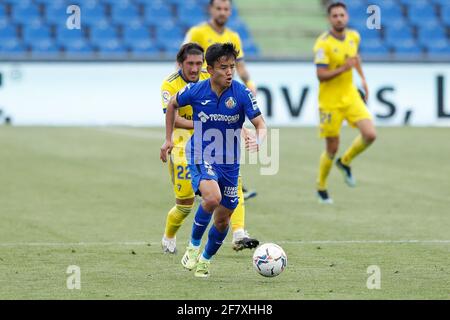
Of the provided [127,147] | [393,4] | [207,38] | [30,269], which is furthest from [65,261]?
[393,4]

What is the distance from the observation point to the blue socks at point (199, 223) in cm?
901

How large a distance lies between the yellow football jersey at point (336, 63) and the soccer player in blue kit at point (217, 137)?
5.43 m

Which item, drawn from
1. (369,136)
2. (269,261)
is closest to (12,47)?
(369,136)

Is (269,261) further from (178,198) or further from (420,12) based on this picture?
(420,12)

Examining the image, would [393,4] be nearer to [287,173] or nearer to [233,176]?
[287,173]

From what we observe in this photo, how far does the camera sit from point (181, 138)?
402 inches

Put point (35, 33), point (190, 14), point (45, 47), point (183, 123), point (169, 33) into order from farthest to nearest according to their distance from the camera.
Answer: point (190, 14), point (169, 33), point (35, 33), point (45, 47), point (183, 123)

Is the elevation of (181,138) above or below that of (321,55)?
below

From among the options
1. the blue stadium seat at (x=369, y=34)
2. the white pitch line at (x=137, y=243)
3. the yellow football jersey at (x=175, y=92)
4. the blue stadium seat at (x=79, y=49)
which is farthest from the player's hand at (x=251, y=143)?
the blue stadium seat at (x=369, y=34)

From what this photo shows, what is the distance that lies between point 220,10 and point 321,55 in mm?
1475

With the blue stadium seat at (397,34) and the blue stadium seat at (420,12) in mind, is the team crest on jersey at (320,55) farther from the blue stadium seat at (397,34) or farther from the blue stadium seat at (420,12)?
the blue stadium seat at (420,12)

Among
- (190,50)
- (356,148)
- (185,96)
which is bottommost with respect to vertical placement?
(356,148)

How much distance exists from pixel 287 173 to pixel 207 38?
3928 mm

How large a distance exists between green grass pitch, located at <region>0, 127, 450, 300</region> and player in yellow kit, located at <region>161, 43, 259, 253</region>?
37 centimetres
